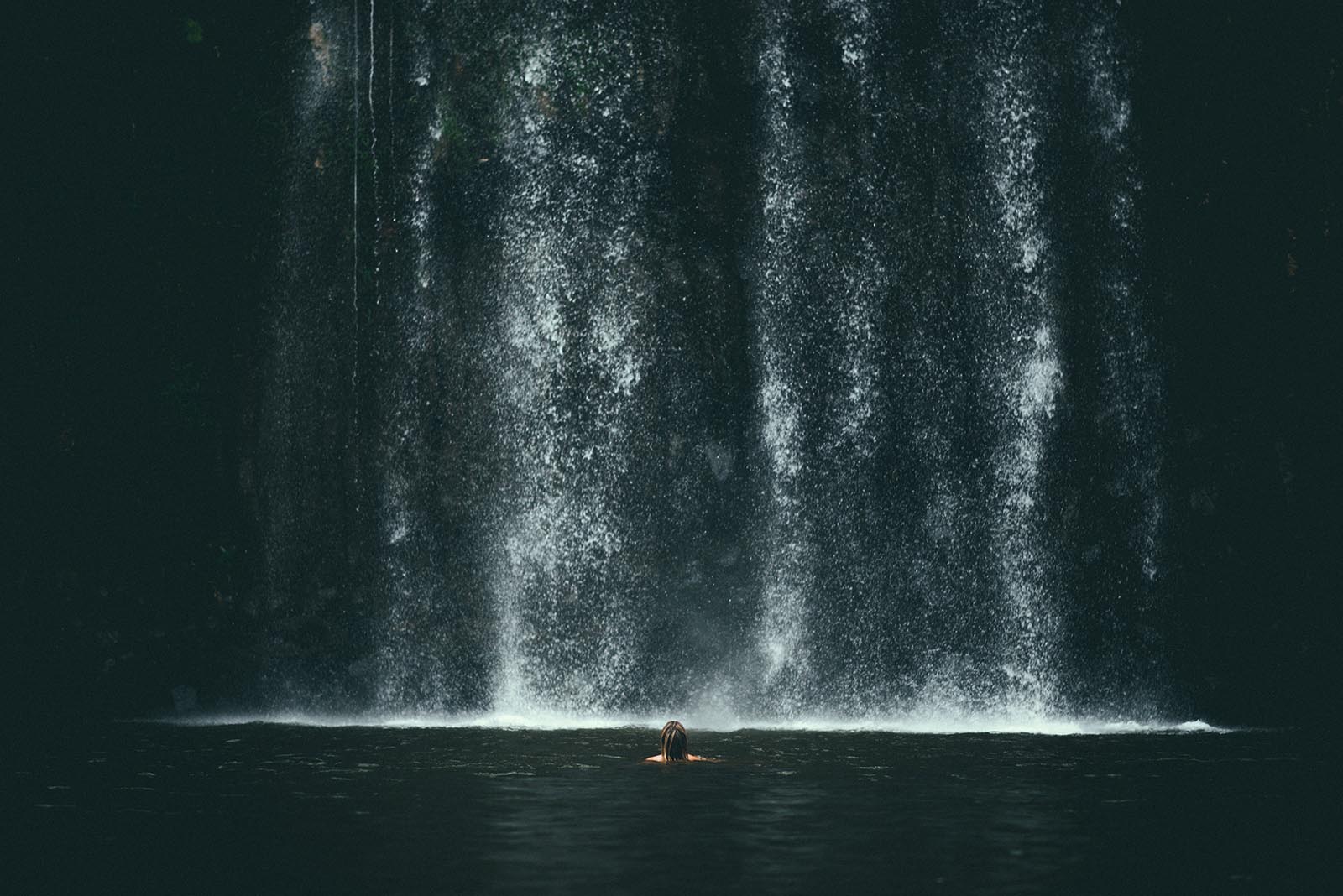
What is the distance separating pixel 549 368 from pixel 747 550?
2.92m

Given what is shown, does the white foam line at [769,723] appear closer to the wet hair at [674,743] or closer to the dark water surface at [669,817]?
the dark water surface at [669,817]

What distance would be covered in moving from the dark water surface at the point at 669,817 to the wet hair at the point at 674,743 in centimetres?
22

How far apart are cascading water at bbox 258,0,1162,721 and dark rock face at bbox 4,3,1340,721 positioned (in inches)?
1.8

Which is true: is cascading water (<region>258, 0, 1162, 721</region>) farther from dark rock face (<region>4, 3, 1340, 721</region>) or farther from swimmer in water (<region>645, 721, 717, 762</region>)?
swimmer in water (<region>645, 721, 717, 762</region>)

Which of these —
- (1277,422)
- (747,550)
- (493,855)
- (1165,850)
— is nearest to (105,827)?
(493,855)

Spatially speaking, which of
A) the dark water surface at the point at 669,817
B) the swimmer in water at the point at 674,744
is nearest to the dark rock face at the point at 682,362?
the dark water surface at the point at 669,817

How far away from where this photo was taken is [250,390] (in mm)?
18516

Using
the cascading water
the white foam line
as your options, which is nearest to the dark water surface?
the white foam line

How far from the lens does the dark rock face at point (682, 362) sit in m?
17.1

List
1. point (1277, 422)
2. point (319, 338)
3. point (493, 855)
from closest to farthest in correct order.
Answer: point (493, 855)
point (1277, 422)
point (319, 338)

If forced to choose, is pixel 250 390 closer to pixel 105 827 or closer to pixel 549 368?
pixel 549 368

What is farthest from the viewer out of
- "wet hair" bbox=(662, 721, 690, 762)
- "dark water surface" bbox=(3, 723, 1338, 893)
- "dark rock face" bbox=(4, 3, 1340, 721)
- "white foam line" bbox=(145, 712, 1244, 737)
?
"dark rock face" bbox=(4, 3, 1340, 721)

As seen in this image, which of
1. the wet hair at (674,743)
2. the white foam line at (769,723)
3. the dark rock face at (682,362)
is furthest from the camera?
the dark rock face at (682,362)

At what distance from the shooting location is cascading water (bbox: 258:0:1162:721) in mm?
17094
